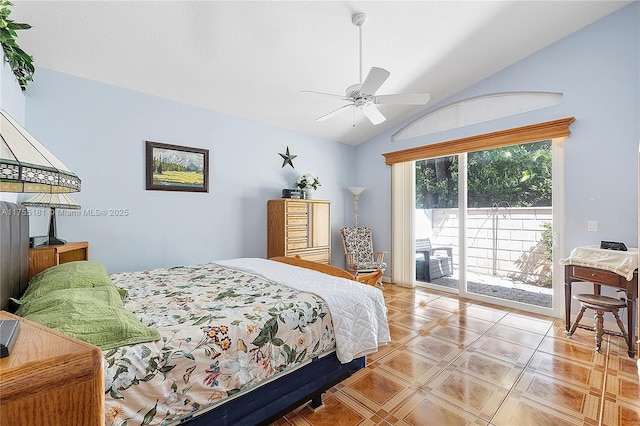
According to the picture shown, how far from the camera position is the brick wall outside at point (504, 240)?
144 inches

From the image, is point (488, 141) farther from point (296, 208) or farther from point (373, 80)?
point (296, 208)

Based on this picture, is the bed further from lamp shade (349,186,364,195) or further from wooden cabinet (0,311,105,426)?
lamp shade (349,186,364,195)

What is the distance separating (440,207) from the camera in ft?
15.0

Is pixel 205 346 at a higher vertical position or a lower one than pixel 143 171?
lower

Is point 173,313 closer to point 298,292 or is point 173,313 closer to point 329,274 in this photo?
point 298,292

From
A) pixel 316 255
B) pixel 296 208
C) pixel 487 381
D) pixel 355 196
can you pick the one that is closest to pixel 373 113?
pixel 296 208

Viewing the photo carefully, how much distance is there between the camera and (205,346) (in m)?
1.29

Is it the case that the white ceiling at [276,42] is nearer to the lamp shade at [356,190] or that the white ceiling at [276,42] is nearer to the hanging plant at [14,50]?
the hanging plant at [14,50]

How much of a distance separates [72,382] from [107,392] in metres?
0.61

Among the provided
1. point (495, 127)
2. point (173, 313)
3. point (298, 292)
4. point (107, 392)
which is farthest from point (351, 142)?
point (107, 392)

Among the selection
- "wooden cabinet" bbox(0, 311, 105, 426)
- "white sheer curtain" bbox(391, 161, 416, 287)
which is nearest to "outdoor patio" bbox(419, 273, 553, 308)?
"white sheer curtain" bbox(391, 161, 416, 287)

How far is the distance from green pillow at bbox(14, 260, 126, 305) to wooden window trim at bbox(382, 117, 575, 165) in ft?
14.0

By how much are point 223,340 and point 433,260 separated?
4121mm

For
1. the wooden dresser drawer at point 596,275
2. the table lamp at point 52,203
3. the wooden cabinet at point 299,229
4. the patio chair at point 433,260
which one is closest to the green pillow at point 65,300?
the table lamp at point 52,203
